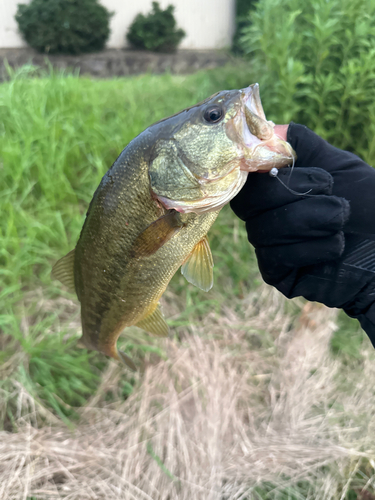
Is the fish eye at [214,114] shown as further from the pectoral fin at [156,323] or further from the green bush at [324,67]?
the green bush at [324,67]

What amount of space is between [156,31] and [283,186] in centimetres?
1715

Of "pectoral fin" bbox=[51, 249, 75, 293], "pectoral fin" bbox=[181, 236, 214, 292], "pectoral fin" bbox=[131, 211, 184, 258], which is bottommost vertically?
"pectoral fin" bbox=[51, 249, 75, 293]

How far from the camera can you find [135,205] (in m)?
1.16

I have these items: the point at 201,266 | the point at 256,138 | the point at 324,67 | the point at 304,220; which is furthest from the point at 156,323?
the point at 324,67

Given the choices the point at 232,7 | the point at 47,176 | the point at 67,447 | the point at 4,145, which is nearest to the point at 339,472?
the point at 67,447

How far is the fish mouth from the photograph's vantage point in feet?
3.38

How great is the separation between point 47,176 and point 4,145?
448 mm

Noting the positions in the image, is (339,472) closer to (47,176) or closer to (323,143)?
(323,143)

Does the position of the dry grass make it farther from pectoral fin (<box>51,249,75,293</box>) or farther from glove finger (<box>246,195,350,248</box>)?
glove finger (<box>246,195,350,248</box>)

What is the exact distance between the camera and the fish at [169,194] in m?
1.05

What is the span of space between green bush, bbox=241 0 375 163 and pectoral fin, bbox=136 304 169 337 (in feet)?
6.20

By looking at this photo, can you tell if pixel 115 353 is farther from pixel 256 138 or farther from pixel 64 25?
pixel 64 25

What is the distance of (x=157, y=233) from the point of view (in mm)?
1146

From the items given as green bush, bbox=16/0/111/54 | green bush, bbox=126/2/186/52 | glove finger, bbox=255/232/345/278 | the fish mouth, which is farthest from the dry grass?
green bush, bbox=126/2/186/52
